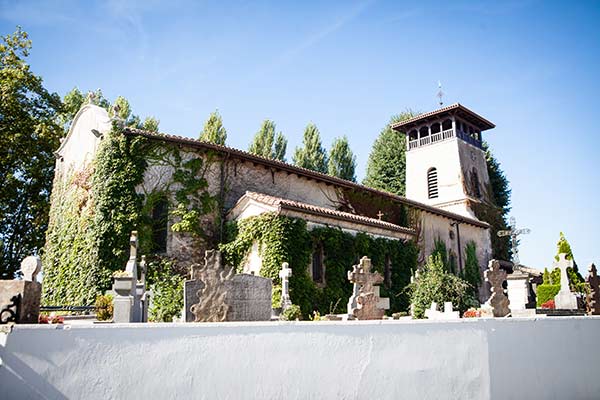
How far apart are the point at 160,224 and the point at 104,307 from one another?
14.3 feet

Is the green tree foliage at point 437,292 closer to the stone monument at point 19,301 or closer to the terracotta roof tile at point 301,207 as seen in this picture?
the terracotta roof tile at point 301,207

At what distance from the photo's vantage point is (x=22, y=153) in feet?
82.5

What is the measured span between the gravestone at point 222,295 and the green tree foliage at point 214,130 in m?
31.5

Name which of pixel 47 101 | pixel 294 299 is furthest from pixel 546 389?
pixel 47 101

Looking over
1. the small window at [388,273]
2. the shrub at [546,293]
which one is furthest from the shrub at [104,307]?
the shrub at [546,293]

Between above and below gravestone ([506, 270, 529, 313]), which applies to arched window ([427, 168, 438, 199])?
above

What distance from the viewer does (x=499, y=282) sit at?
9.45m

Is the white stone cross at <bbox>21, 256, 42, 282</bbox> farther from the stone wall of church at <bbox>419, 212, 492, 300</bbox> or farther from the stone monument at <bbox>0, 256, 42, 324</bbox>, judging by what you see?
the stone wall of church at <bbox>419, 212, 492, 300</bbox>

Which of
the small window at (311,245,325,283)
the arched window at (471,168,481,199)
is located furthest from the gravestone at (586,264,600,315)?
the arched window at (471,168,481,199)

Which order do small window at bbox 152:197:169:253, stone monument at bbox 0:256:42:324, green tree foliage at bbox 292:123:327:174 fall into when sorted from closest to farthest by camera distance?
stone monument at bbox 0:256:42:324 < small window at bbox 152:197:169:253 < green tree foliage at bbox 292:123:327:174

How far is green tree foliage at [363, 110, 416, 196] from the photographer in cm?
4369

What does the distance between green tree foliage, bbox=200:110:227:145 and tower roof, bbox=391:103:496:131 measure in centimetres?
1573

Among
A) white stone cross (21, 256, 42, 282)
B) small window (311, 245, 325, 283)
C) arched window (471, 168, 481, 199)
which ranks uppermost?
arched window (471, 168, 481, 199)

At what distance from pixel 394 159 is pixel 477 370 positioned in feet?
129
